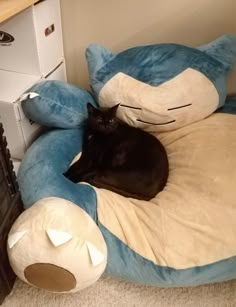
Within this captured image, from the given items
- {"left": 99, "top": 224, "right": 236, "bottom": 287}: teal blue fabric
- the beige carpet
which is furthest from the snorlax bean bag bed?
the beige carpet

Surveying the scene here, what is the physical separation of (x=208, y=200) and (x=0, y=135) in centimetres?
63

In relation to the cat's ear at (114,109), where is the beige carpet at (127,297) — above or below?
below

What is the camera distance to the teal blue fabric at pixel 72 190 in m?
0.88

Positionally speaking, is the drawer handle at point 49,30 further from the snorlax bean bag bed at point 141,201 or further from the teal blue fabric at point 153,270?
the teal blue fabric at point 153,270

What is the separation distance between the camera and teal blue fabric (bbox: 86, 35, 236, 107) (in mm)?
1131

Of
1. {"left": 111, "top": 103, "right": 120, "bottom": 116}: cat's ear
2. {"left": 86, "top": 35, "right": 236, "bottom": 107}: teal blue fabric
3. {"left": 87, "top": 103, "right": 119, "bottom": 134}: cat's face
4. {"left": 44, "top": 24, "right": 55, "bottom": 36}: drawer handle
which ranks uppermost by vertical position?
{"left": 44, "top": 24, "right": 55, "bottom": 36}: drawer handle

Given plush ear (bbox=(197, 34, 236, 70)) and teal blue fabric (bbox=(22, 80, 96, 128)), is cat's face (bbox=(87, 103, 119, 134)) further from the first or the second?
plush ear (bbox=(197, 34, 236, 70))

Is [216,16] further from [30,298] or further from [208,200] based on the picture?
[30,298]

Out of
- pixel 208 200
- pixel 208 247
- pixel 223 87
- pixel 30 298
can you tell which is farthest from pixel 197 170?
pixel 30 298

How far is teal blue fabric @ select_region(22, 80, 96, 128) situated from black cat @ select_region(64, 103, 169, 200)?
0.06 metres

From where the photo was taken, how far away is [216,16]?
4.01ft

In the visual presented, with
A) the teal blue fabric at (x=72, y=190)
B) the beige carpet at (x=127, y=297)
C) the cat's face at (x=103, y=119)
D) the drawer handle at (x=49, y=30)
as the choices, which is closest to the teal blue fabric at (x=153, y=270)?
the teal blue fabric at (x=72, y=190)

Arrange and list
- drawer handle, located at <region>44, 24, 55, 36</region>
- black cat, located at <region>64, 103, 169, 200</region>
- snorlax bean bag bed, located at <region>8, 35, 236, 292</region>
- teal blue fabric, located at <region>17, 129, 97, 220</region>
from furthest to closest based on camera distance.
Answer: drawer handle, located at <region>44, 24, 55, 36</region> → black cat, located at <region>64, 103, 169, 200</region> → teal blue fabric, located at <region>17, 129, 97, 220</region> → snorlax bean bag bed, located at <region>8, 35, 236, 292</region>

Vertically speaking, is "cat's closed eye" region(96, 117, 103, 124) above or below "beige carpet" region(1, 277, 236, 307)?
above
